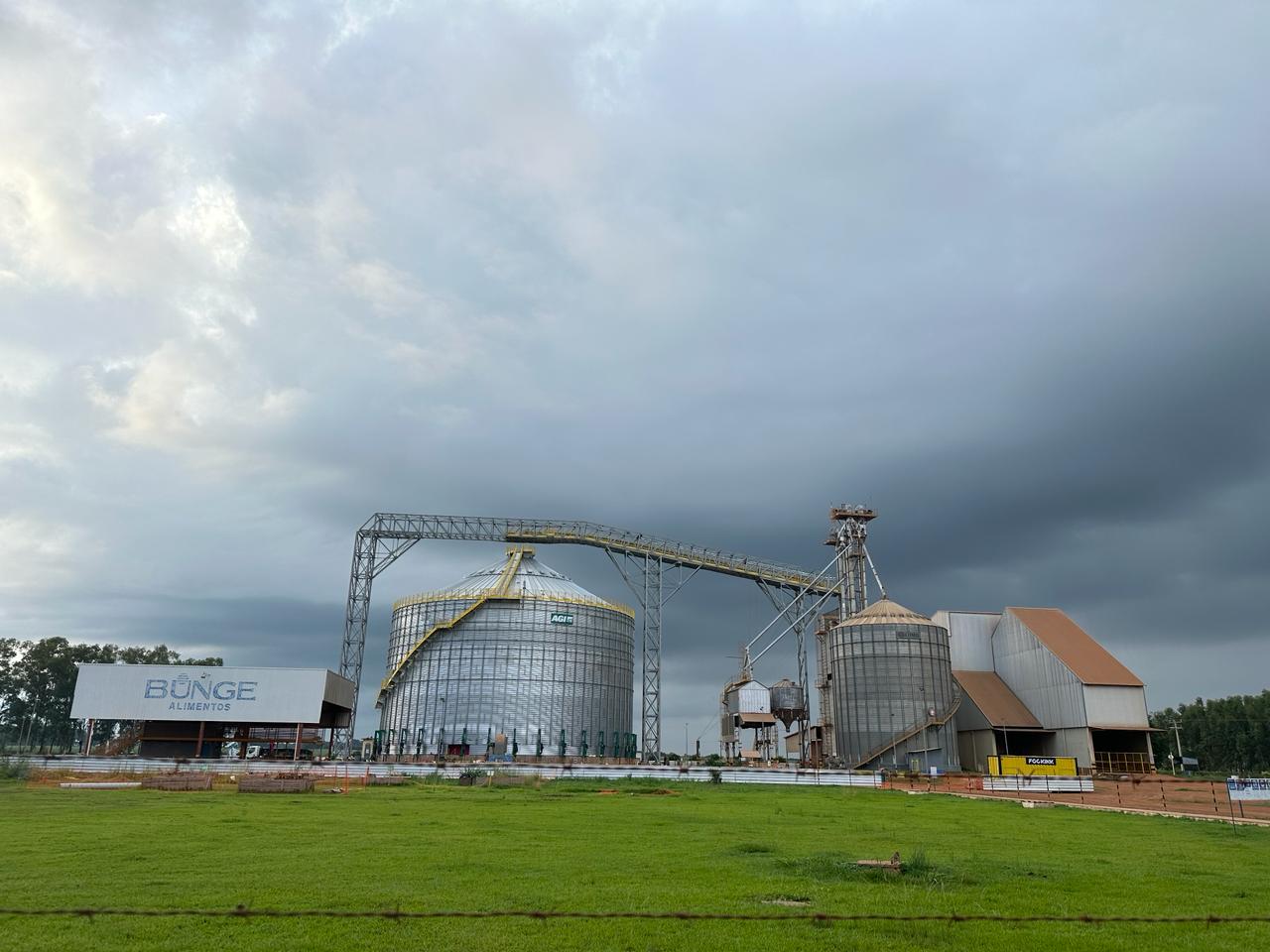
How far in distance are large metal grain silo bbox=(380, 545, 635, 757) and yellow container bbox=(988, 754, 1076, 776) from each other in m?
44.8

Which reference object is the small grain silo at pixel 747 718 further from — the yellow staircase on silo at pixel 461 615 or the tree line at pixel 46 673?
the tree line at pixel 46 673

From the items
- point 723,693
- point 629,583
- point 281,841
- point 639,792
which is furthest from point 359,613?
point 281,841

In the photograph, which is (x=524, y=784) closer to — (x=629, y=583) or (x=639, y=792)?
(x=639, y=792)

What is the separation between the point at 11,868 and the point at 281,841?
21.3ft

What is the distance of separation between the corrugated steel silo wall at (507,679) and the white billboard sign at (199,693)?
18.2 m

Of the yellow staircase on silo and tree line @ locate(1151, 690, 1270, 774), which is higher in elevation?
the yellow staircase on silo

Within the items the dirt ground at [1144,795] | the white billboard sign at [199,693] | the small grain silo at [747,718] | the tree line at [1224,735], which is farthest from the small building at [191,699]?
the tree line at [1224,735]

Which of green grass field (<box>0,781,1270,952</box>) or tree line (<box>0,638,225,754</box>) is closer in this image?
green grass field (<box>0,781,1270,952</box>)

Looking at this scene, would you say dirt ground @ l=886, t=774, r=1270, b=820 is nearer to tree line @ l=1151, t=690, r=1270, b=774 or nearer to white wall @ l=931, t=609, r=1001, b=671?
white wall @ l=931, t=609, r=1001, b=671

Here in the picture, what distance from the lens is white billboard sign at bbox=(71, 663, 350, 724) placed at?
277ft

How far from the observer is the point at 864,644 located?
285ft

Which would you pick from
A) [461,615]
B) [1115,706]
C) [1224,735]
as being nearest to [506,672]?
[461,615]

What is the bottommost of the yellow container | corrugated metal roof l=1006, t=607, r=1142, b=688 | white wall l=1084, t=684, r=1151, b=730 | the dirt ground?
the dirt ground

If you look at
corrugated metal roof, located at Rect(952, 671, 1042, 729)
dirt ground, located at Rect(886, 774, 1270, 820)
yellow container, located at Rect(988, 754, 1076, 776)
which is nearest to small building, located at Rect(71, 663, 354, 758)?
dirt ground, located at Rect(886, 774, 1270, 820)
